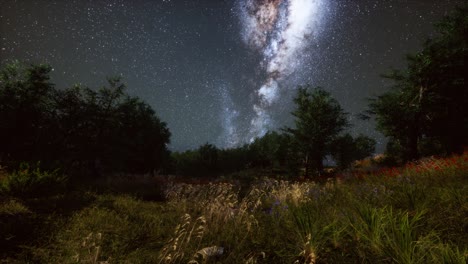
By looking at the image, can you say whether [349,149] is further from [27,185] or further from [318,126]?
[27,185]

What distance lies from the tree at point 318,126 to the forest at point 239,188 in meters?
0.09

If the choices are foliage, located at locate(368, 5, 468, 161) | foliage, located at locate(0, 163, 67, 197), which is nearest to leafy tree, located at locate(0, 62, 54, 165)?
foliage, located at locate(0, 163, 67, 197)

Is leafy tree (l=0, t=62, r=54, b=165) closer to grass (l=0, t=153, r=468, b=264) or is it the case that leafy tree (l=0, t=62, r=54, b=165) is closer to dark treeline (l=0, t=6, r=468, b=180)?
dark treeline (l=0, t=6, r=468, b=180)

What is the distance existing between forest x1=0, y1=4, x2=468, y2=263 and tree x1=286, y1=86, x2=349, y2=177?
0.09 metres

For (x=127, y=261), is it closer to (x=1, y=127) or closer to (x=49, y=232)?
(x=49, y=232)

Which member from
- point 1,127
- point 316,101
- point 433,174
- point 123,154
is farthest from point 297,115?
point 1,127

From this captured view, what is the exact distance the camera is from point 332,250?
3.15 metres

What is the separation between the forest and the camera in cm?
317

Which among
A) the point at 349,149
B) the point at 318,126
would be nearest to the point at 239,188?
the point at 318,126

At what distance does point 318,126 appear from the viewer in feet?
58.6

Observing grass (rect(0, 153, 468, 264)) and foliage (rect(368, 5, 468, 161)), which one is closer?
grass (rect(0, 153, 468, 264))

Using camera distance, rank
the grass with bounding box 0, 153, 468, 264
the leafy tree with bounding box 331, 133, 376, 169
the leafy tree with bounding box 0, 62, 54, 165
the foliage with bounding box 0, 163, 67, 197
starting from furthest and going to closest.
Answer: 1. the leafy tree with bounding box 331, 133, 376, 169
2. the leafy tree with bounding box 0, 62, 54, 165
3. the foliage with bounding box 0, 163, 67, 197
4. the grass with bounding box 0, 153, 468, 264

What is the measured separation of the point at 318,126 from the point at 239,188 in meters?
13.0

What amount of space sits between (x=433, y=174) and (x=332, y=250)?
632cm
